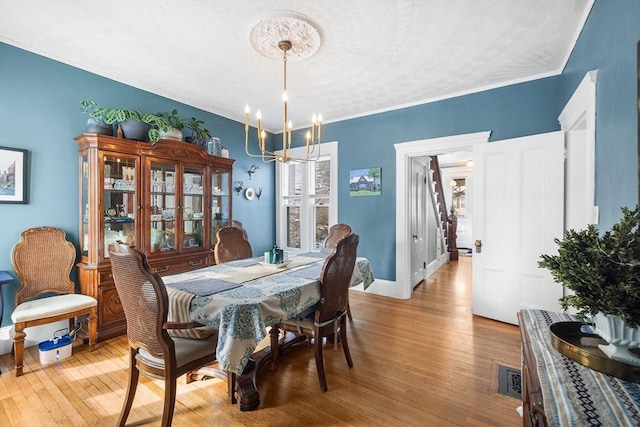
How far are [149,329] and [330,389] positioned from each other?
129 cm

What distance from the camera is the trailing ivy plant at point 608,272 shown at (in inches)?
34.9

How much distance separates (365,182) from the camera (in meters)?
4.42

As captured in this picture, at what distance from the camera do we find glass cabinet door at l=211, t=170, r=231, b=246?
3.90m

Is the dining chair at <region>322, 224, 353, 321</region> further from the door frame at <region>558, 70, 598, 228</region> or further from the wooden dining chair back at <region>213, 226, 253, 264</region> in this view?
the door frame at <region>558, 70, 598, 228</region>

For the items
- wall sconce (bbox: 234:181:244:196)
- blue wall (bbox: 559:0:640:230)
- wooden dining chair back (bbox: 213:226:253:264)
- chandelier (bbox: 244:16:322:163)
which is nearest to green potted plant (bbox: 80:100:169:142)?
wooden dining chair back (bbox: 213:226:253:264)

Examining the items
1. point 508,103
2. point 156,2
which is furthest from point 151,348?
point 508,103

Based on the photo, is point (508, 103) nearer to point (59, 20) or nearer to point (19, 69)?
point (59, 20)

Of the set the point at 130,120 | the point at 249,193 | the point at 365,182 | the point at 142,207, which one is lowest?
the point at 142,207

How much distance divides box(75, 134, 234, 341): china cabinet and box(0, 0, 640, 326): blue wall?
0.28 metres

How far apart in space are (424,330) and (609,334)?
7.34 ft

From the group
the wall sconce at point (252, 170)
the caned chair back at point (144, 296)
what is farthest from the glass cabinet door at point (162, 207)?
the caned chair back at point (144, 296)

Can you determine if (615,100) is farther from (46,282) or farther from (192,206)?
(46,282)

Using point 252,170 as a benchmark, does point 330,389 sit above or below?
below

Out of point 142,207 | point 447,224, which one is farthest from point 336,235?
point 447,224
